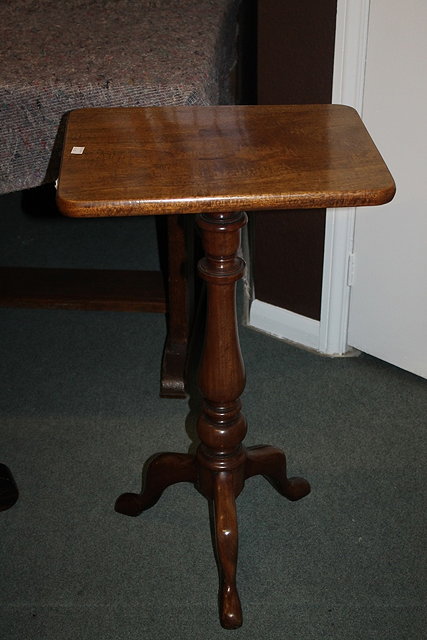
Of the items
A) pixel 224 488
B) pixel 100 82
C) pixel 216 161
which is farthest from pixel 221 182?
pixel 224 488

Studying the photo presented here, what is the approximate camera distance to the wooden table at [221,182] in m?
1.07

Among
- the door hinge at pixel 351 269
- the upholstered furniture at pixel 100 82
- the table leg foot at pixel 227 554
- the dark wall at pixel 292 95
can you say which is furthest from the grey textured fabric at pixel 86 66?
the table leg foot at pixel 227 554

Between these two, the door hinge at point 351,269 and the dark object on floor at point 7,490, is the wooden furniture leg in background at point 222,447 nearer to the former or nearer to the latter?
the dark object on floor at point 7,490

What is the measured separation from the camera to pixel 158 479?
1614mm

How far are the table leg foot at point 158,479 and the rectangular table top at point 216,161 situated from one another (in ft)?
2.20

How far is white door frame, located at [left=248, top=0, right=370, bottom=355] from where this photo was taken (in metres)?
Result: 1.69

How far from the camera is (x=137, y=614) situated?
4.82ft

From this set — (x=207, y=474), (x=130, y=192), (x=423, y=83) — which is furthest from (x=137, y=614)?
(x=423, y=83)

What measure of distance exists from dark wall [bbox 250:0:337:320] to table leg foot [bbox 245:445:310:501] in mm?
559

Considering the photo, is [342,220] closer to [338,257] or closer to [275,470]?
[338,257]

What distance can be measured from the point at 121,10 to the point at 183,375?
0.89 metres

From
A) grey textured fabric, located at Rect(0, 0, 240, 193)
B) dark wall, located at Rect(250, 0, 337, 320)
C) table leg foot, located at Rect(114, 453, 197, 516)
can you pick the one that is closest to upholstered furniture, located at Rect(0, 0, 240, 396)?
grey textured fabric, located at Rect(0, 0, 240, 193)

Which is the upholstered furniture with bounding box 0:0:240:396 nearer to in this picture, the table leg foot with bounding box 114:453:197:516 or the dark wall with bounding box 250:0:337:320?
the dark wall with bounding box 250:0:337:320

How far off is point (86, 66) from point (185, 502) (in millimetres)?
918
